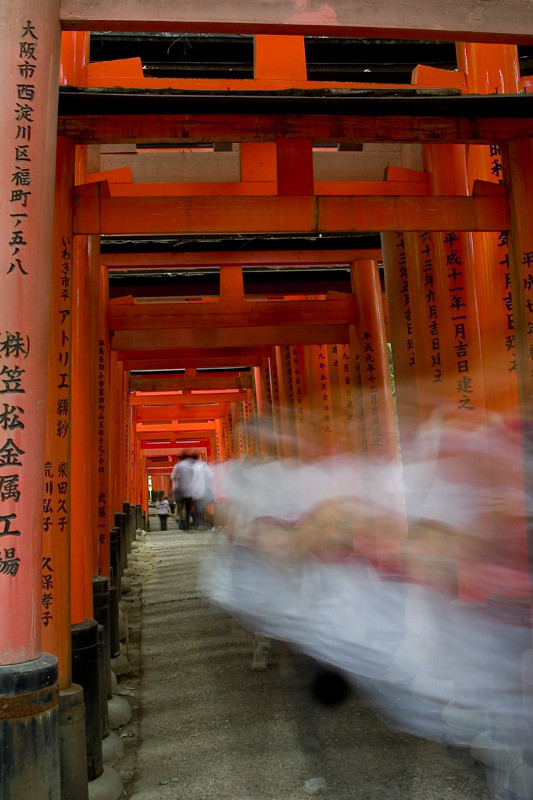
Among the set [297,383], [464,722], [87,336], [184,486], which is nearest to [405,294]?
[87,336]

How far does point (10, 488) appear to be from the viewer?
247 cm

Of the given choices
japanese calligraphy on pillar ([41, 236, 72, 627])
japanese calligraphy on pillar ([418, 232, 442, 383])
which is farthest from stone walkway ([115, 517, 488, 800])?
japanese calligraphy on pillar ([418, 232, 442, 383])

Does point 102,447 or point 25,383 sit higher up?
point 102,447

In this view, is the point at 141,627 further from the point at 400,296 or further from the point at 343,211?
the point at 343,211

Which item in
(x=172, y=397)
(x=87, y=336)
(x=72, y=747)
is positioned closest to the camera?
(x=72, y=747)

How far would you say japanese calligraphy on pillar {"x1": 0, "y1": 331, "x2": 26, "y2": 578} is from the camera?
2.46m

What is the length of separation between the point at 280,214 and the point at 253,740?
3.03m

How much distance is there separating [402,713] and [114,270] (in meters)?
5.01

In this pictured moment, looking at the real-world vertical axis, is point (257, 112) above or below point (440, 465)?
above

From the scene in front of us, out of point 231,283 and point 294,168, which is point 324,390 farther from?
point 294,168

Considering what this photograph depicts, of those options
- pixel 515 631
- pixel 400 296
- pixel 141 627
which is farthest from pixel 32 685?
pixel 141 627

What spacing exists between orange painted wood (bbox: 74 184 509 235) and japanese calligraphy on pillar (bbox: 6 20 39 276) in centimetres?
102

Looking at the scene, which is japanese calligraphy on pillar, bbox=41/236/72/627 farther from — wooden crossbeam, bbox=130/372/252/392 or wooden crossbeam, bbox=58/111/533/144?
wooden crossbeam, bbox=130/372/252/392

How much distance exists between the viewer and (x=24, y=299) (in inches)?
100
